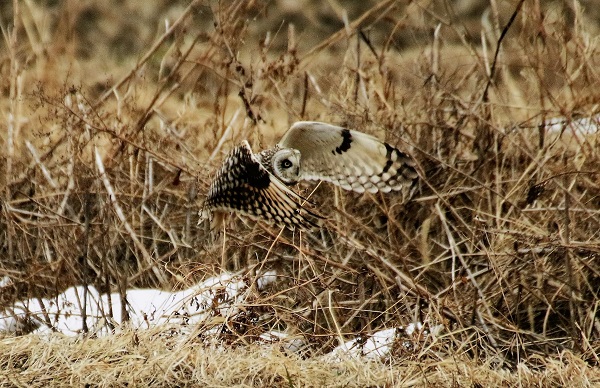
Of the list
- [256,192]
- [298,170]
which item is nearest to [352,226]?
[298,170]

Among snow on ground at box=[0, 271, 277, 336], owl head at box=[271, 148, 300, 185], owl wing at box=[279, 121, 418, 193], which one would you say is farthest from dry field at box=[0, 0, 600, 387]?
owl head at box=[271, 148, 300, 185]

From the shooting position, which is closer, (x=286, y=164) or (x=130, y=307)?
(x=286, y=164)

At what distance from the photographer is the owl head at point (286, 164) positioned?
4.32 meters

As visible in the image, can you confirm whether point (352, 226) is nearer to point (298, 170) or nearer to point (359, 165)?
point (359, 165)

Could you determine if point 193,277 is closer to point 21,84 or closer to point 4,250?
point 4,250

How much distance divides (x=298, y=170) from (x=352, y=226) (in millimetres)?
822

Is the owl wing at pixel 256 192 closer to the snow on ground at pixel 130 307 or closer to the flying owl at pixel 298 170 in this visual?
the flying owl at pixel 298 170

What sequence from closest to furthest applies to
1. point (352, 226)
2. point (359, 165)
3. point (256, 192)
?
point (256, 192) < point (359, 165) < point (352, 226)

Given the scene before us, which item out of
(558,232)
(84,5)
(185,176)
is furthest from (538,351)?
(84,5)

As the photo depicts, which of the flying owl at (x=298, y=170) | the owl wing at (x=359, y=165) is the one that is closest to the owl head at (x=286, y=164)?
the flying owl at (x=298, y=170)

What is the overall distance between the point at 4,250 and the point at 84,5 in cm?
652

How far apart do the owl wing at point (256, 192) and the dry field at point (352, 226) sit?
0.25 m

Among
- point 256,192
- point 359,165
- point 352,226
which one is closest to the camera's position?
point 256,192

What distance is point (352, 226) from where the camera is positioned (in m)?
5.15
